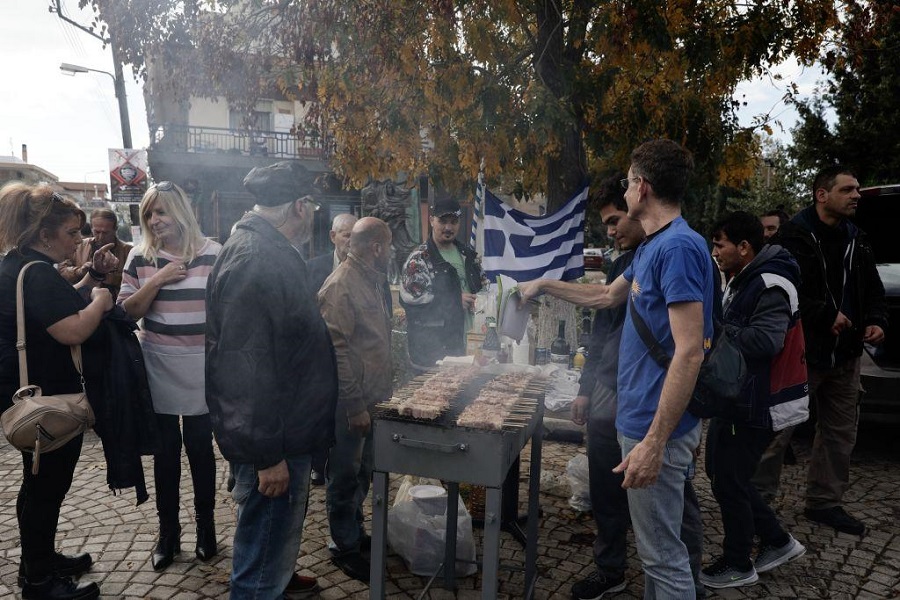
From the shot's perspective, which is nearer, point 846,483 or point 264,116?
point 846,483

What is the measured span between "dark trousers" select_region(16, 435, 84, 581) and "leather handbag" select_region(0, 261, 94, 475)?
0.29 feet

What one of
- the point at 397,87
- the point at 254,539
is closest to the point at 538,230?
the point at 397,87

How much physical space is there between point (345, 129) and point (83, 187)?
110 m

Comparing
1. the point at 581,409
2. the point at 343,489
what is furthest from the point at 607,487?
the point at 343,489

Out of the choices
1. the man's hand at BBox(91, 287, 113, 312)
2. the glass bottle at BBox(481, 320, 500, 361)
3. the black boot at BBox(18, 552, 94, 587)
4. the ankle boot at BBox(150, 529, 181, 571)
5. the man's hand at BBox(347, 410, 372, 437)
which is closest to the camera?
the man's hand at BBox(91, 287, 113, 312)

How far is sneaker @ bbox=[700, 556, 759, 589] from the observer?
3.55m

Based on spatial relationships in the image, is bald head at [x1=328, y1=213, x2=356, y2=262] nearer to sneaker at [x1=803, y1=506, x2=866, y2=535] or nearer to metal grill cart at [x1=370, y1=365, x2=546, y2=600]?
metal grill cart at [x1=370, y1=365, x2=546, y2=600]

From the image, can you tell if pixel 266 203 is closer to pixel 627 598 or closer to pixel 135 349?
pixel 135 349

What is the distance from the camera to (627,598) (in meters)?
3.46

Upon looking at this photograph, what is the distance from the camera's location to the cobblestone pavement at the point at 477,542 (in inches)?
139

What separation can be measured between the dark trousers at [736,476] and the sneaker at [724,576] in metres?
0.03

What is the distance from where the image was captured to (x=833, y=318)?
13.9 ft

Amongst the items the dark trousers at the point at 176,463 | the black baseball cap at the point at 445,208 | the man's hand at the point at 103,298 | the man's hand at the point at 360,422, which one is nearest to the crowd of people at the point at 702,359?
the man's hand at the point at 360,422

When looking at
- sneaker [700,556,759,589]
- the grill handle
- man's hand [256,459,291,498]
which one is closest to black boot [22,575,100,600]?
man's hand [256,459,291,498]
